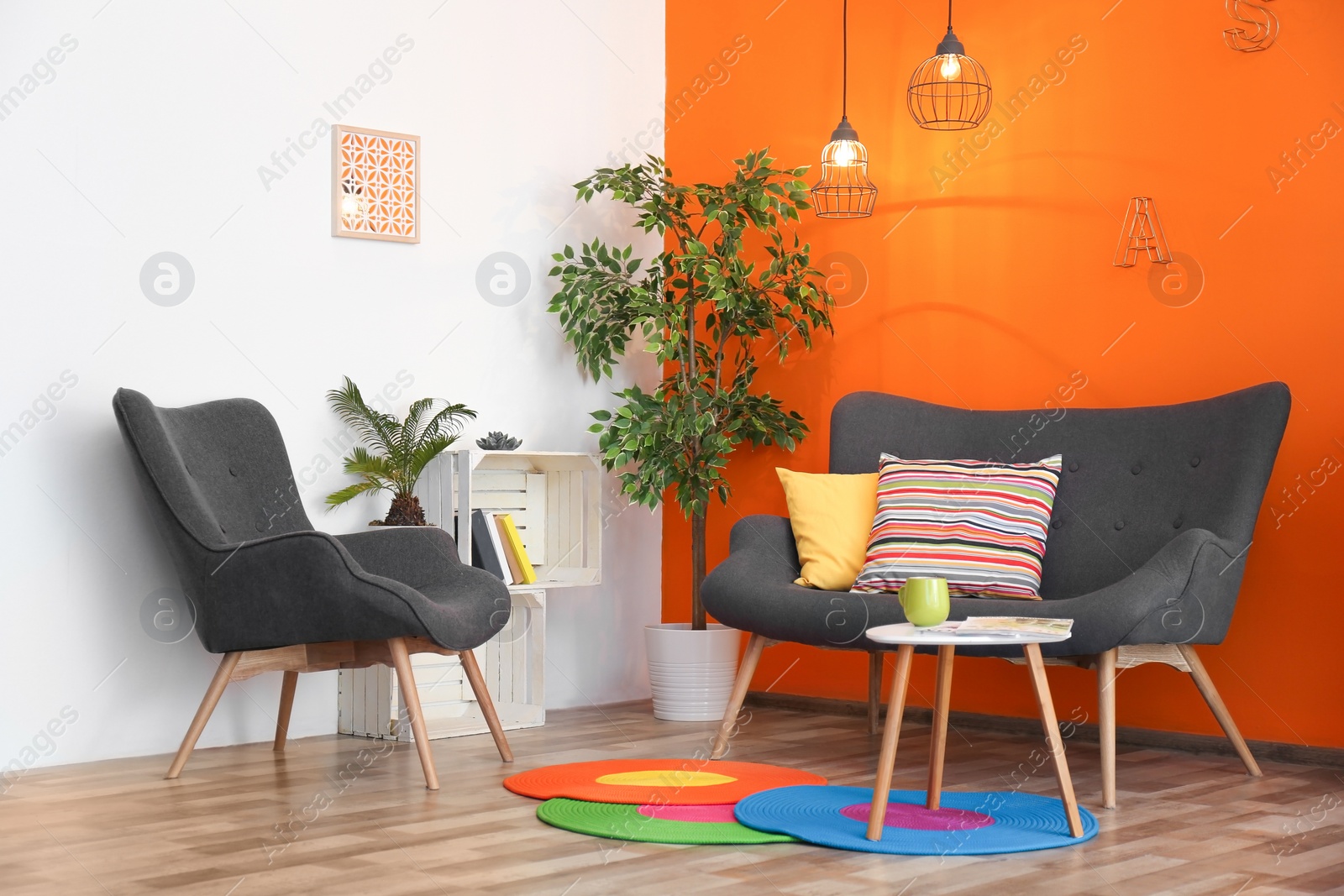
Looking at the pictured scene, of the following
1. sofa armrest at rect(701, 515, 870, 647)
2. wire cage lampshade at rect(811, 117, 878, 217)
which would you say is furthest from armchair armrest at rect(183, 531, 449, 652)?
wire cage lampshade at rect(811, 117, 878, 217)

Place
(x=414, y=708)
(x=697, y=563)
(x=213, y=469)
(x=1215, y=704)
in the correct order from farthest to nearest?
(x=697, y=563)
(x=213, y=469)
(x=1215, y=704)
(x=414, y=708)

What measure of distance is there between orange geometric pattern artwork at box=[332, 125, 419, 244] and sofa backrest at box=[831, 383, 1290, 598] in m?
1.56

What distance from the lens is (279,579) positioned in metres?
3.24

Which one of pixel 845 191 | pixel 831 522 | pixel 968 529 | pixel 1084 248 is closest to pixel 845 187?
pixel 845 191

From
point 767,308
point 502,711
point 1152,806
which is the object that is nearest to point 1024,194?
point 767,308

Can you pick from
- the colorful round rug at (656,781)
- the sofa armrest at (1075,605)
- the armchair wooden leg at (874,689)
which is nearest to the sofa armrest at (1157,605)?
the sofa armrest at (1075,605)

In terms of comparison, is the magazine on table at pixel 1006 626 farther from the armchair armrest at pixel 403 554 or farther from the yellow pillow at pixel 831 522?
the armchair armrest at pixel 403 554

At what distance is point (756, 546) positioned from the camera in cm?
382

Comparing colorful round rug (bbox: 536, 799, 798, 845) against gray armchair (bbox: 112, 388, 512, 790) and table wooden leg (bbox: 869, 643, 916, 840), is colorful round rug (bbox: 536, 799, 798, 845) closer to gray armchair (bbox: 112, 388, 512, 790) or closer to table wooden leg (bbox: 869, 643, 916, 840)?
table wooden leg (bbox: 869, 643, 916, 840)

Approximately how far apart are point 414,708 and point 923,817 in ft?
4.01

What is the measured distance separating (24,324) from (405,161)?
1.32 meters

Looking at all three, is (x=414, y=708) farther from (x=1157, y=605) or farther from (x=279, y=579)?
(x=1157, y=605)

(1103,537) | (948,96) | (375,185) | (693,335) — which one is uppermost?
(948,96)

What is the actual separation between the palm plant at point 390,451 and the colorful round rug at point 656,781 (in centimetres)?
103
